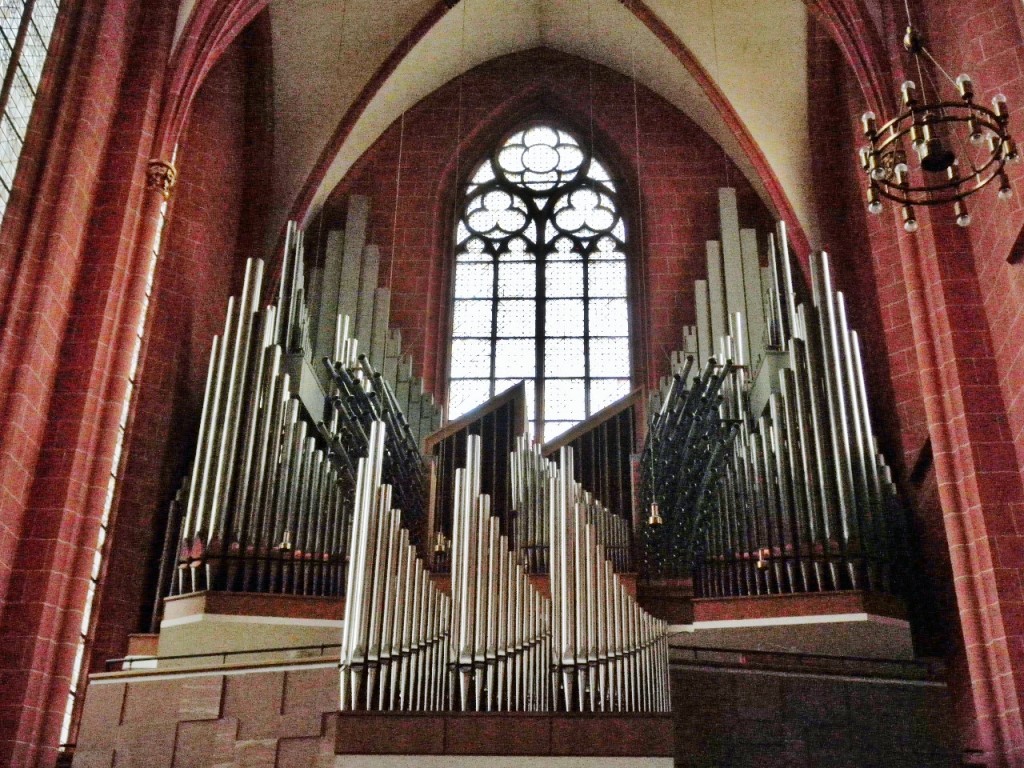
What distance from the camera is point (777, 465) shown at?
43.0 feet

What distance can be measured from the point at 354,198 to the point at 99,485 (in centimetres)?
734

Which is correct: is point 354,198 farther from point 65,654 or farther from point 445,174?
point 65,654

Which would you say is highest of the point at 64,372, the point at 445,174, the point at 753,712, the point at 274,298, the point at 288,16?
the point at 288,16

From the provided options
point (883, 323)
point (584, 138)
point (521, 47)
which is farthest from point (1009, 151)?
point (521, 47)

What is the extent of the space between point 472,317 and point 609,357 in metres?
2.05

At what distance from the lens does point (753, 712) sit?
11125 millimetres

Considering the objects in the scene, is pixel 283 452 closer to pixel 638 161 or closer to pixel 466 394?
pixel 466 394

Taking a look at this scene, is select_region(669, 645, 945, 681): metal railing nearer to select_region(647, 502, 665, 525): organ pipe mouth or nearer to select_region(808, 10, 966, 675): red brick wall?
select_region(808, 10, 966, 675): red brick wall

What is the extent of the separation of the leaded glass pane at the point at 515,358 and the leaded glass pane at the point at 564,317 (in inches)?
14.1

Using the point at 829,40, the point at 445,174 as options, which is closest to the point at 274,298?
the point at 445,174

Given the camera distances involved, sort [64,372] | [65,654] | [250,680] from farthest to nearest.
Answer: [64,372], [65,654], [250,680]

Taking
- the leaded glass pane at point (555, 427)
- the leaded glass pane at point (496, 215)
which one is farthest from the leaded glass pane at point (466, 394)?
the leaded glass pane at point (496, 215)

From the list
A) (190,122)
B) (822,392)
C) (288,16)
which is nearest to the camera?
(822,392)

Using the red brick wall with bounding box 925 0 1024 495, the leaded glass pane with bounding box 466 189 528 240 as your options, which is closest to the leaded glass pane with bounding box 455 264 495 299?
the leaded glass pane with bounding box 466 189 528 240
